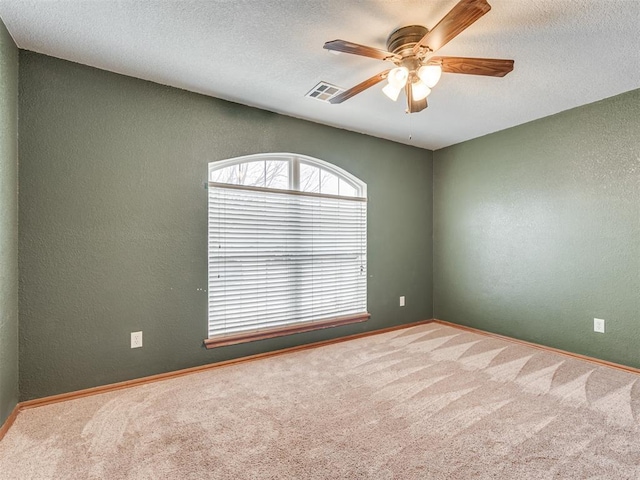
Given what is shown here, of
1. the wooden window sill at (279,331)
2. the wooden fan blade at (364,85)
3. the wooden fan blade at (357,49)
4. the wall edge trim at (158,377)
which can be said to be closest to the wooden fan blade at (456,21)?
the wooden fan blade at (357,49)

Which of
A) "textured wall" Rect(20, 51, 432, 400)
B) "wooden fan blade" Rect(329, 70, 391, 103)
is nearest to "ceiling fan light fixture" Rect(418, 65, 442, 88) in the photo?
"wooden fan blade" Rect(329, 70, 391, 103)

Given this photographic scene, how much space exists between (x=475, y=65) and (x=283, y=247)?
229 centimetres

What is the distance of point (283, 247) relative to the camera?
346 centimetres

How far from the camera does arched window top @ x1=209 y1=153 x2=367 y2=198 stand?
3.19m

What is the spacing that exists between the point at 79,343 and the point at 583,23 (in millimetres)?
4007

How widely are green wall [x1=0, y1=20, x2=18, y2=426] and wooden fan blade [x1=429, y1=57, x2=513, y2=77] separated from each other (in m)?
2.62

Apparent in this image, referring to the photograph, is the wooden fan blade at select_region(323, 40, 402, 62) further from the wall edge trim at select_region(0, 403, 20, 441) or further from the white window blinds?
the wall edge trim at select_region(0, 403, 20, 441)

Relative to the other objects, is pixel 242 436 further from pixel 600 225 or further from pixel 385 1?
pixel 600 225

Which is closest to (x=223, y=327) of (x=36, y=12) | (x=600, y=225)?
(x=36, y=12)

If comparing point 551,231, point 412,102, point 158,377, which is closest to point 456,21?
point 412,102

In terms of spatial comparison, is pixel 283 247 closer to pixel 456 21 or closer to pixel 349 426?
pixel 349 426

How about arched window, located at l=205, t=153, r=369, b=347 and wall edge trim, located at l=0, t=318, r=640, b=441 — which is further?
arched window, located at l=205, t=153, r=369, b=347

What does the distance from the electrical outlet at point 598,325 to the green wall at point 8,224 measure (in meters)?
4.67

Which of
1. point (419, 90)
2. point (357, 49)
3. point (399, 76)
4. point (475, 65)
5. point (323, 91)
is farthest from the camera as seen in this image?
point (323, 91)
